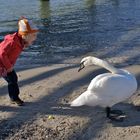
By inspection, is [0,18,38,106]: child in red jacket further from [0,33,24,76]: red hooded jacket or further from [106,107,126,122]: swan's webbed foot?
[106,107,126,122]: swan's webbed foot

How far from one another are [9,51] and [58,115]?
1214 mm

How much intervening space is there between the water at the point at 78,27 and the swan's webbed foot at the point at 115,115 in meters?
4.05

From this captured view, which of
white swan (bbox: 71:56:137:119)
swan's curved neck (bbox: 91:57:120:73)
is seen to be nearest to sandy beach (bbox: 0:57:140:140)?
white swan (bbox: 71:56:137:119)

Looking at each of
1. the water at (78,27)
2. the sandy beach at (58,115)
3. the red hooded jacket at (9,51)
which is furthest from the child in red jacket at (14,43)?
the water at (78,27)

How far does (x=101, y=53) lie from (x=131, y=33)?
2.54 metres

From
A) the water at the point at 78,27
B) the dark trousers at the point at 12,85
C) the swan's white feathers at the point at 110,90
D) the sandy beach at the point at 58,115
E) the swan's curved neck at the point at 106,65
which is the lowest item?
the water at the point at 78,27

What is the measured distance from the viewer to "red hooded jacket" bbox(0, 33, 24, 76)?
22.2ft

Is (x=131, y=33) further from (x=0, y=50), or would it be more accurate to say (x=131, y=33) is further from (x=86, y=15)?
(x=0, y=50)

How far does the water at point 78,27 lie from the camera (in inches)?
462

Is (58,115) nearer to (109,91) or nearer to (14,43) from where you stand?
(109,91)

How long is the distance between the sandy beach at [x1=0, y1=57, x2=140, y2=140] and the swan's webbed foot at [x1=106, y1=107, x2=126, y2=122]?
59 millimetres

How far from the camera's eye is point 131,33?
45.2ft

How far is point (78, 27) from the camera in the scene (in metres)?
15.1

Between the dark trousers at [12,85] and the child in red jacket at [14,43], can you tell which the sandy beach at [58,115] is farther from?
the child in red jacket at [14,43]
